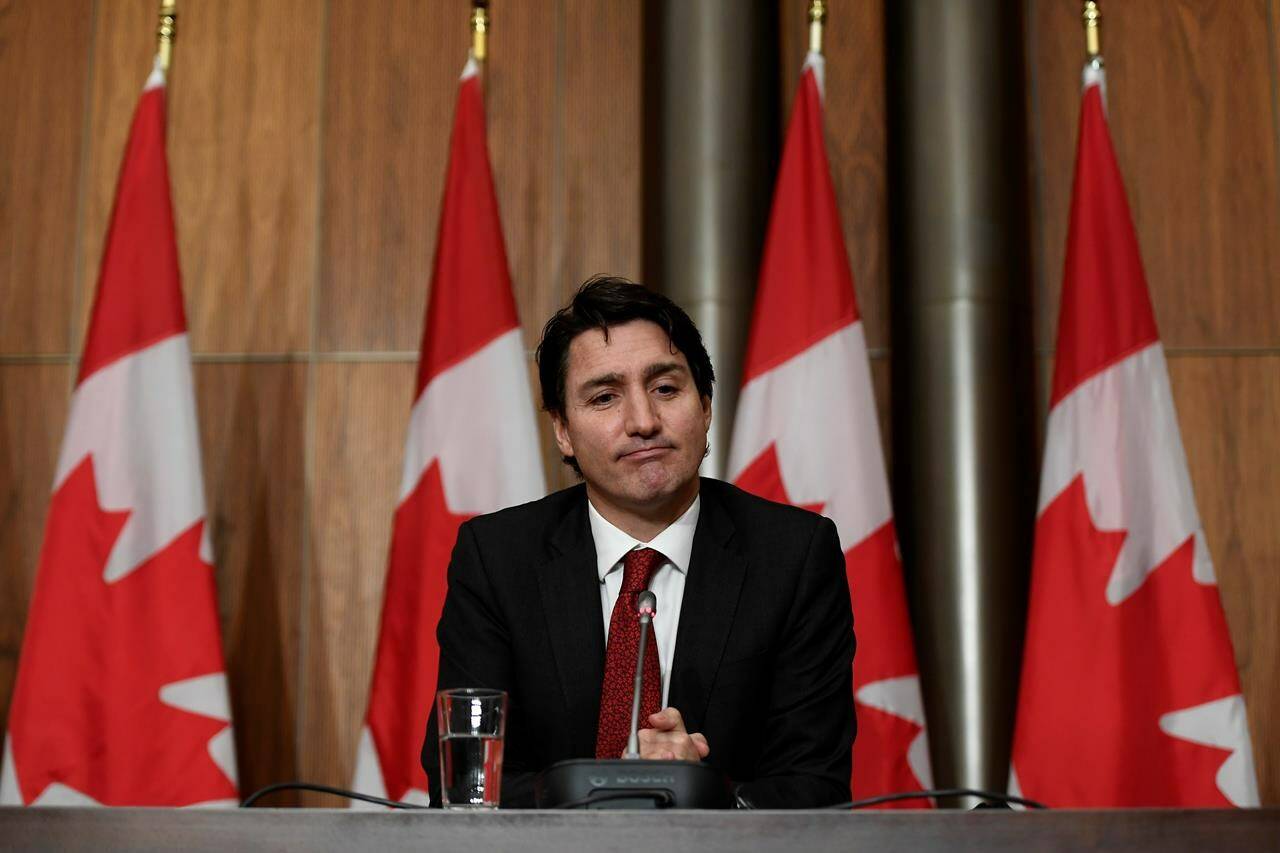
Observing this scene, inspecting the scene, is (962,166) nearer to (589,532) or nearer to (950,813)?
(589,532)

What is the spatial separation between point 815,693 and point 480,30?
2.29m

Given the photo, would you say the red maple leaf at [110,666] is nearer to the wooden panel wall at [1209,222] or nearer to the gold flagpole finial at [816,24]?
the gold flagpole finial at [816,24]

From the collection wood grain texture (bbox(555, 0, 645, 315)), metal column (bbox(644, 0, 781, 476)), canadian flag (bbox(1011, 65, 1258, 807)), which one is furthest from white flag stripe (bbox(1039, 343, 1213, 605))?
wood grain texture (bbox(555, 0, 645, 315))

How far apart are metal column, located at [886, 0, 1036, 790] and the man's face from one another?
1.35 m

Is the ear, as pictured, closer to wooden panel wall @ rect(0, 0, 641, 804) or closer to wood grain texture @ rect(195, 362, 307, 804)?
wooden panel wall @ rect(0, 0, 641, 804)

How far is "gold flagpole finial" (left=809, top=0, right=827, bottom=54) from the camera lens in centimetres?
361

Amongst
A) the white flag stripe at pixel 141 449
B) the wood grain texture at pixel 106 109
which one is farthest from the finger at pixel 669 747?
the wood grain texture at pixel 106 109

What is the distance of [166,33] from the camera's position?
11.9 ft

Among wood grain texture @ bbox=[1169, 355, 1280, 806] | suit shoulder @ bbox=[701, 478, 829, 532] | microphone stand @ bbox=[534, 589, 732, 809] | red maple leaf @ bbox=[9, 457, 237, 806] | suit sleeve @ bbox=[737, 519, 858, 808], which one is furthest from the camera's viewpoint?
wood grain texture @ bbox=[1169, 355, 1280, 806]

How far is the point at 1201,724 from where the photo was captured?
3076mm

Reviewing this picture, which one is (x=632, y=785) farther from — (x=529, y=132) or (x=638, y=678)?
(x=529, y=132)

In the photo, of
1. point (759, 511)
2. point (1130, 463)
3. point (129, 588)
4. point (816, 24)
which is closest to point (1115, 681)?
point (1130, 463)

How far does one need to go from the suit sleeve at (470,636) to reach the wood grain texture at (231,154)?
5.55 feet

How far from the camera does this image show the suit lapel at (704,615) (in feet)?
7.02
